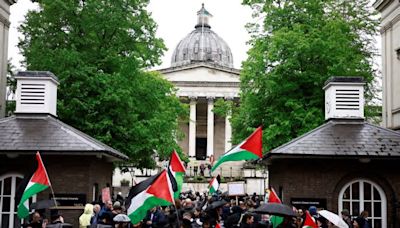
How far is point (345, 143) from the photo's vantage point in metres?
21.1

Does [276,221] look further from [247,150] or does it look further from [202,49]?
[202,49]

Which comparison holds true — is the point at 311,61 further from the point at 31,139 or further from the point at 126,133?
the point at 31,139

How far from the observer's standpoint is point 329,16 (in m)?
33.2

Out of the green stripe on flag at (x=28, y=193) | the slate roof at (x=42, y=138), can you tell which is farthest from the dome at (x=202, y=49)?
the green stripe on flag at (x=28, y=193)

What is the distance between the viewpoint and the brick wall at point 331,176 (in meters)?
20.7

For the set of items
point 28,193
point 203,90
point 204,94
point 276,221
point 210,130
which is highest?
point 203,90

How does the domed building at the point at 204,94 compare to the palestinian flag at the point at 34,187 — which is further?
the domed building at the point at 204,94

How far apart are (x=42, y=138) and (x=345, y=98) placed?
33.7 ft

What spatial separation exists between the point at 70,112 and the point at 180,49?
62901 mm

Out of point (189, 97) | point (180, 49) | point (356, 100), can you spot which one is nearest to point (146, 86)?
point (356, 100)

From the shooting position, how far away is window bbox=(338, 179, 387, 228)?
20547 mm

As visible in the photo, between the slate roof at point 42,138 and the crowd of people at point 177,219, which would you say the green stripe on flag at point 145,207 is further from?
the slate roof at point 42,138

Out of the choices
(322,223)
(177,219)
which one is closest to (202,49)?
(322,223)

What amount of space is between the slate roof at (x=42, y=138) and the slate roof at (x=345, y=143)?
568 cm
